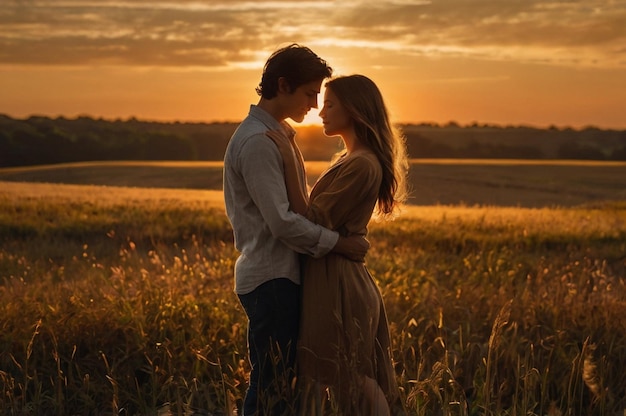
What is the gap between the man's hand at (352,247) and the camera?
4.10m

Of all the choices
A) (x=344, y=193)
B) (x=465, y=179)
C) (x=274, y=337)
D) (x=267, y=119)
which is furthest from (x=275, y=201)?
(x=465, y=179)

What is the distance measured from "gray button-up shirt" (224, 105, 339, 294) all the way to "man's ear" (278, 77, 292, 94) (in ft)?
0.46

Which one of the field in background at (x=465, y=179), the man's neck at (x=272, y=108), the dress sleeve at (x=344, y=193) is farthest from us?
the field in background at (x=465, y=179)

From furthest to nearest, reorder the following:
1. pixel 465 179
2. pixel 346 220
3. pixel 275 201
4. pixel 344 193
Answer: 1. pixel 465 179
2. pixel 346 220
3. pixel 344 193
4. pixel 275 201

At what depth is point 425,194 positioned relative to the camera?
37.2 meters

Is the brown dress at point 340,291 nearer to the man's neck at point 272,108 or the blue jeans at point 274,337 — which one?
the blue jeans at point 274,337

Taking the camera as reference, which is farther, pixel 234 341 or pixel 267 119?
pixel 234 341

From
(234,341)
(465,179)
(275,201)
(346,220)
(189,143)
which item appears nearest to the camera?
(275,201)

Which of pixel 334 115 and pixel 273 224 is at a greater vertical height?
pixel 334 115

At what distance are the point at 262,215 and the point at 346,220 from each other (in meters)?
0.41

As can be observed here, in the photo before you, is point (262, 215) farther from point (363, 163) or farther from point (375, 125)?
point (375, 125)

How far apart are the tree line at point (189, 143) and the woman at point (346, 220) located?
53474 mm

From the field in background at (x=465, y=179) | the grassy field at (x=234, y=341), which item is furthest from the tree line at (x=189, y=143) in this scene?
the grassy field at (x=234, y=341)

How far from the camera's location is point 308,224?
398cm
